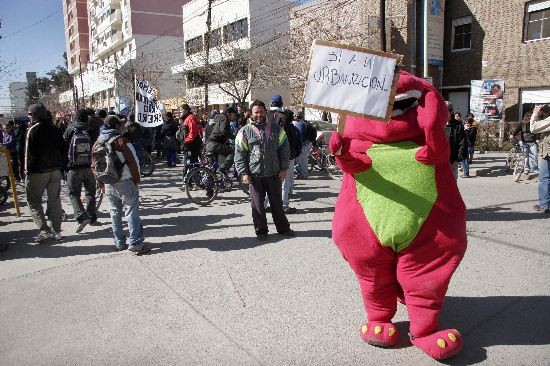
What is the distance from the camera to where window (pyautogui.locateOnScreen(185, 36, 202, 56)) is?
3242 centimetres

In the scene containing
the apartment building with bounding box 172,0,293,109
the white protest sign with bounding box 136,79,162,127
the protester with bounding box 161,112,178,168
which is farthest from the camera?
the apartment building with bounding box 172,0,293,109

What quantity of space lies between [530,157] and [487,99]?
10360 millimetres

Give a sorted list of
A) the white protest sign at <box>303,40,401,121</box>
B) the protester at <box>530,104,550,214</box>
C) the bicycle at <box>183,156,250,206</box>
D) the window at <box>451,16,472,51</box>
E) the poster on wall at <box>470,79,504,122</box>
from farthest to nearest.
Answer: the window at <box>451,16,472,51</box> < the poster on wall at <box>470,79,504,122</box> < the bicycle at <box>183,156,250,206</box> < the protester at <box>530,104,550,214</box> < the white protest sign at <box>303,40,401,121</box>

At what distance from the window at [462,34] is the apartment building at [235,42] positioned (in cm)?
890

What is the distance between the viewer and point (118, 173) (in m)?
4.69

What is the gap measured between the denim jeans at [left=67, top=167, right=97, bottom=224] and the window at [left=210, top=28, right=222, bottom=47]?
71.2 ft

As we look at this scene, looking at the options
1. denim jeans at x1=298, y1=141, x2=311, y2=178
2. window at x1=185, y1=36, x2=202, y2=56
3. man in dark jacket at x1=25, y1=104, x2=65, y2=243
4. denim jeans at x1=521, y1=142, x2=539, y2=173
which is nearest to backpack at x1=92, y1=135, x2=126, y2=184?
man in dark jacket at x1=25, y1=104, x2=65, y2=243

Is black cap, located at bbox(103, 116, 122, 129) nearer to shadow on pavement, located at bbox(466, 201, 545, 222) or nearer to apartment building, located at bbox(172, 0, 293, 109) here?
shadow on pavement, located at bbox(466, 201, 545, 222)

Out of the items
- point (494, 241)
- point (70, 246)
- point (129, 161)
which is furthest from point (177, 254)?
point (494, 241)

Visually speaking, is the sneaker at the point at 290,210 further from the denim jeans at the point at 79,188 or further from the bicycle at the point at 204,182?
the denim jeans at the point at 79,188

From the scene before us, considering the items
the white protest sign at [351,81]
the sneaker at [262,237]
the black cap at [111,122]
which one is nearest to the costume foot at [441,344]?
the white protest sign at [351,81]

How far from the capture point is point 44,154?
5.32m

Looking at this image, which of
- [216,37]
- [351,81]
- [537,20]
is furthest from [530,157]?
[216,37]

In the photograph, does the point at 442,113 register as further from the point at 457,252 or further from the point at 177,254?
the point at 177,254
